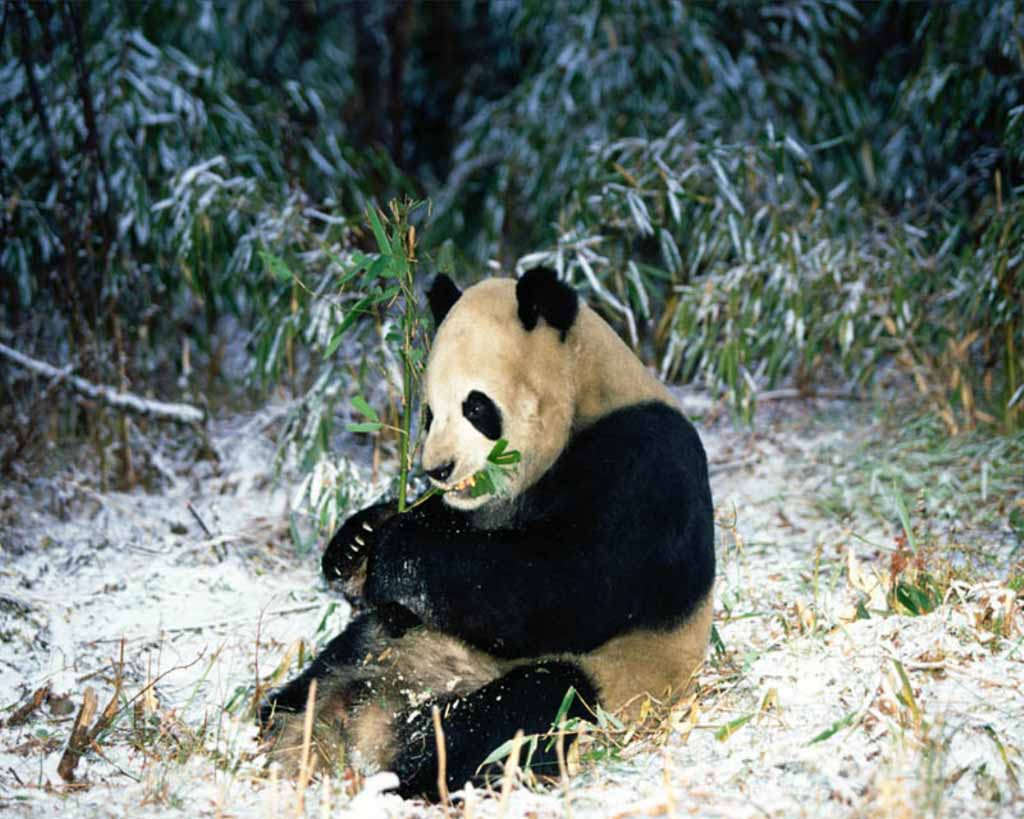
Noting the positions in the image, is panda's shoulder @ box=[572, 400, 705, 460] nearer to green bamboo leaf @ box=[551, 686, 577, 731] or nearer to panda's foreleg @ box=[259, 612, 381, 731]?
green bamboo leaf @ box=[551, 686, 577, 731]

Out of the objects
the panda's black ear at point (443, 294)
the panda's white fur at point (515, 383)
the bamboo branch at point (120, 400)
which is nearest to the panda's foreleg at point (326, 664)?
the panda's white fur at point (515, 383)

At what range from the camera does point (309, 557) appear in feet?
15.1

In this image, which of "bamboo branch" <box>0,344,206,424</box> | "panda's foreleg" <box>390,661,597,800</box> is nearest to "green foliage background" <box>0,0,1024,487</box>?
"bamboo branch" <box>0,344,206,424</box>

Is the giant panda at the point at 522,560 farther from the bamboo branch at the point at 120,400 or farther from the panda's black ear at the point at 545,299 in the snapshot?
the bamboo branch at the point at 120,400

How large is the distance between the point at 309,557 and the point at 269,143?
2.67 meters

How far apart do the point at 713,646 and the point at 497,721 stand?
957 millimetres

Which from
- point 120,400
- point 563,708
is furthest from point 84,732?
point 120,400

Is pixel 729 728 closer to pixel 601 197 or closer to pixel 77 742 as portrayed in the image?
pixel 77 742

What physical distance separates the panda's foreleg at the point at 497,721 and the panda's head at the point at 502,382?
448 mm

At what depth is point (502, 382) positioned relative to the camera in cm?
272

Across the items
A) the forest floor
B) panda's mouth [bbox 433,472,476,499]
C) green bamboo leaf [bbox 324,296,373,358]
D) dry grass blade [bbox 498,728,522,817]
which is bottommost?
the forest floor

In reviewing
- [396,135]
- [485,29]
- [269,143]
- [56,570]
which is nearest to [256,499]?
[56,570]

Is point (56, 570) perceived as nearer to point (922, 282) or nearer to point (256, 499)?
point (256, 499)

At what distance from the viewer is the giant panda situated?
2594 mm
